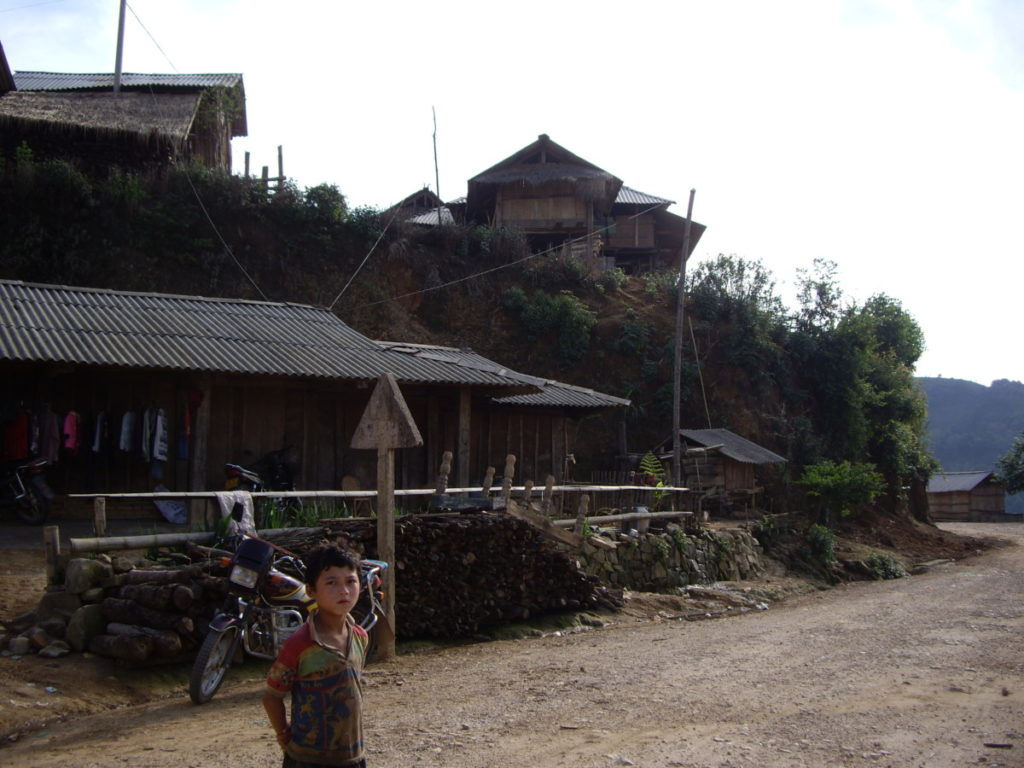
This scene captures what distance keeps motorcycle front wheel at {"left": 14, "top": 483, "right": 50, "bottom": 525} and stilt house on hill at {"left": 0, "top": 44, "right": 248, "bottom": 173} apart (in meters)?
17.2

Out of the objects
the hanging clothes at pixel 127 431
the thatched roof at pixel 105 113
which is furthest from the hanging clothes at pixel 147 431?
the thatched roof at pixel 105 113

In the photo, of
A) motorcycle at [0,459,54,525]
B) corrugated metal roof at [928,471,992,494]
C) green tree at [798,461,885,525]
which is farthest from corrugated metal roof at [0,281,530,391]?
corrugated metal roof at [928,471,992,494]

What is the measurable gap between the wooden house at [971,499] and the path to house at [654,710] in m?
37.0

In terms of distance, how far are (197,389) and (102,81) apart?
851 inches

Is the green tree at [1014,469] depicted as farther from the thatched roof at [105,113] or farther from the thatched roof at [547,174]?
the thatched roof at [105,113]

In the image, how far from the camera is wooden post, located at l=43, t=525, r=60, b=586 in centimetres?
768

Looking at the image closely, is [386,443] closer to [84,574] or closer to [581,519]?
[84,574]

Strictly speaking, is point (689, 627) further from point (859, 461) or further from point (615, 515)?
point (859, 461)

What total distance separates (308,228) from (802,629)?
22.6 m

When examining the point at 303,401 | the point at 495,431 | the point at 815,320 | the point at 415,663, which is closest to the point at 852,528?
the point at 815,320

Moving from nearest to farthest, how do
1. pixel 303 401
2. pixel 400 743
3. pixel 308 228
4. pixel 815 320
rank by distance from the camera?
pixel 400 743 → pixel 303 401 → pixel 308 228 → pixel 815 320

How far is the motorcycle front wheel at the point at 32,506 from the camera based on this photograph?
38.1ft

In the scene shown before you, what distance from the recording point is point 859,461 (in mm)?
29812

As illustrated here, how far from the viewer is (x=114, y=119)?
1034 inches
